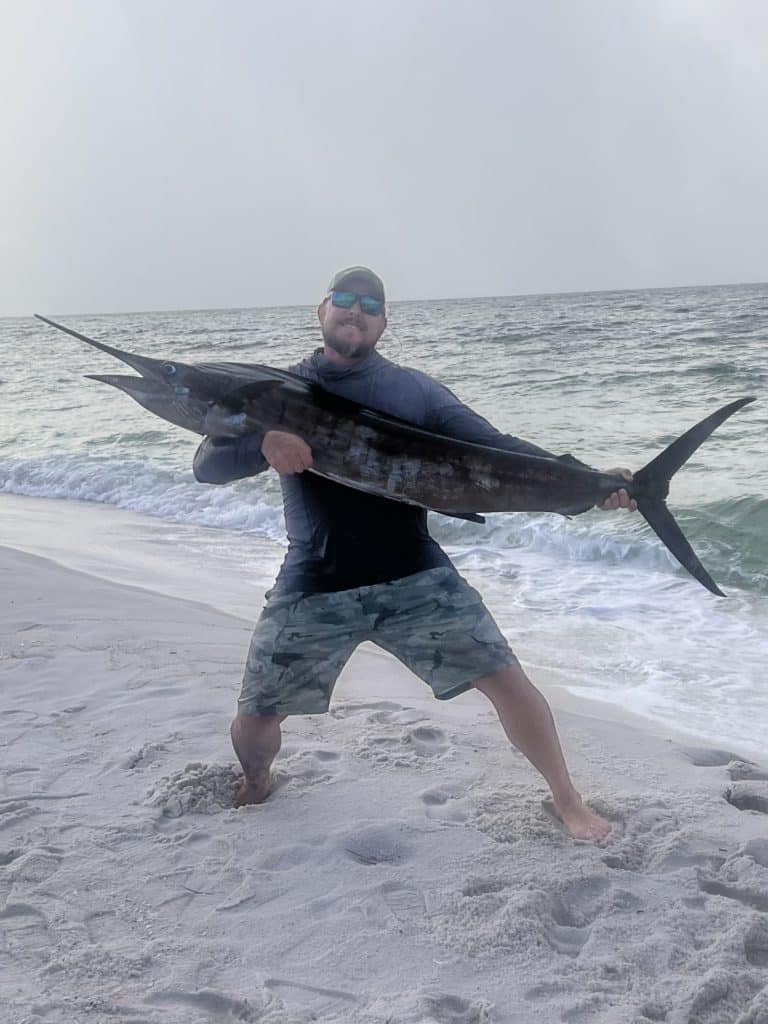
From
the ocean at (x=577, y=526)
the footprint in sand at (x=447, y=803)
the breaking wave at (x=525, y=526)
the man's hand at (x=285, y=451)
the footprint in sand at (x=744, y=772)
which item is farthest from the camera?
the breaking wave at (x=525, y=526)

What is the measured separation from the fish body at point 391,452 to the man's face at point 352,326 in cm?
24

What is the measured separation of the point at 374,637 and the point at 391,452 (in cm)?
69

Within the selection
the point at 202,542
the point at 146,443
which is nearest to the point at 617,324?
the point at 146,443

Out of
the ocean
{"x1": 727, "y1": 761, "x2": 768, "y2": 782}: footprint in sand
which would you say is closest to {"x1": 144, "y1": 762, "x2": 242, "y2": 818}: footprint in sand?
{"x1": 727, "y1": 761, "x2": 768, "y2": 782}: footprint in sand

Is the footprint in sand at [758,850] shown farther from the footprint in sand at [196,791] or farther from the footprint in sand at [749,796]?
the footprint in sand at [196,791]

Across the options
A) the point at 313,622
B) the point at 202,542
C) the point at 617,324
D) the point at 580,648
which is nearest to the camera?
the point at 313,622

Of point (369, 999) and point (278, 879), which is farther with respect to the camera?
point (278, 879)

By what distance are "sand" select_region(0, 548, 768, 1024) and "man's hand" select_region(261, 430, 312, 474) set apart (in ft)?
4.14

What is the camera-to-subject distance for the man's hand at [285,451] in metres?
2.96

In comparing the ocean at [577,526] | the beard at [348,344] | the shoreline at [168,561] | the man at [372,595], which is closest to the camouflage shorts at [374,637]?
the man at [372,595]

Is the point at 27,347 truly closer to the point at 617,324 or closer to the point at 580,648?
the point at 617,324

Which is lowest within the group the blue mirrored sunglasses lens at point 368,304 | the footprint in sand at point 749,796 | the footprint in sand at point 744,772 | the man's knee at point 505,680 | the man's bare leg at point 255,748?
the footprint in sand at point 744,772

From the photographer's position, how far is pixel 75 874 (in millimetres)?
2908

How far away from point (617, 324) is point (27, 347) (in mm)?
27956
